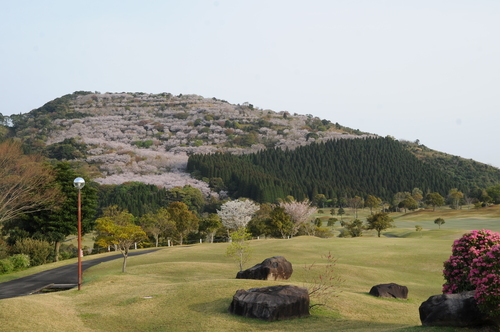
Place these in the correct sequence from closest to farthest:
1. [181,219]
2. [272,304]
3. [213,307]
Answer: [272,304]
[213,307]
[181,219]

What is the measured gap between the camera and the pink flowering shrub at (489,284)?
12.8 meters

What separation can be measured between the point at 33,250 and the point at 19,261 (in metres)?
4.32

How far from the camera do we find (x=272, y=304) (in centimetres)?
1681

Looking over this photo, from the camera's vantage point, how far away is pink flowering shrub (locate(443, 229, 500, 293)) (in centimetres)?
1528

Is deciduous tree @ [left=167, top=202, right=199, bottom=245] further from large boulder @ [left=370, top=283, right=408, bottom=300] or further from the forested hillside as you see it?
the forested hillside

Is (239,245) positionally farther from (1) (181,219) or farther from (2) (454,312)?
(1) (181,219)

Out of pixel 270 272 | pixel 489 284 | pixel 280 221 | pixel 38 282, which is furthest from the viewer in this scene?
pixel 280 221

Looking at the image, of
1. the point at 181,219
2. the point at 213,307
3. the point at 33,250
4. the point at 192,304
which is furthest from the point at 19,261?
the point at 181,219

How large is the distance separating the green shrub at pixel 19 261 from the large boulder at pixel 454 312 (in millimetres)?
38321

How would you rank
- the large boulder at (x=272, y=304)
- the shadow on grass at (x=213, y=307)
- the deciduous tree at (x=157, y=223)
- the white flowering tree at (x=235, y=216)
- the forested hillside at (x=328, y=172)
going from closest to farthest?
1. the large boulder at (x=272, y=304)
2. the shadow on grass at (x=213, y=307)
3. the deciduous tree at (x=157, y=223)
4. the white flowering tree at (x=235, y=216)
5. the forested hillside at (x=328, y=172)

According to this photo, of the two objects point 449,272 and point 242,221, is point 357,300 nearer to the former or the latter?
point 449,272

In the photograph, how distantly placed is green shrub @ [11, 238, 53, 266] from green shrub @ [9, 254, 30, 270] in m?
2.89

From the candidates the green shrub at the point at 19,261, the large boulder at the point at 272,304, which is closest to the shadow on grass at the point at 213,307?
the large boulder at the point at 272,304

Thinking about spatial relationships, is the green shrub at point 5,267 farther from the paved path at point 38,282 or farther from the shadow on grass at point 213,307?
the shadow on grass at point 213,307
